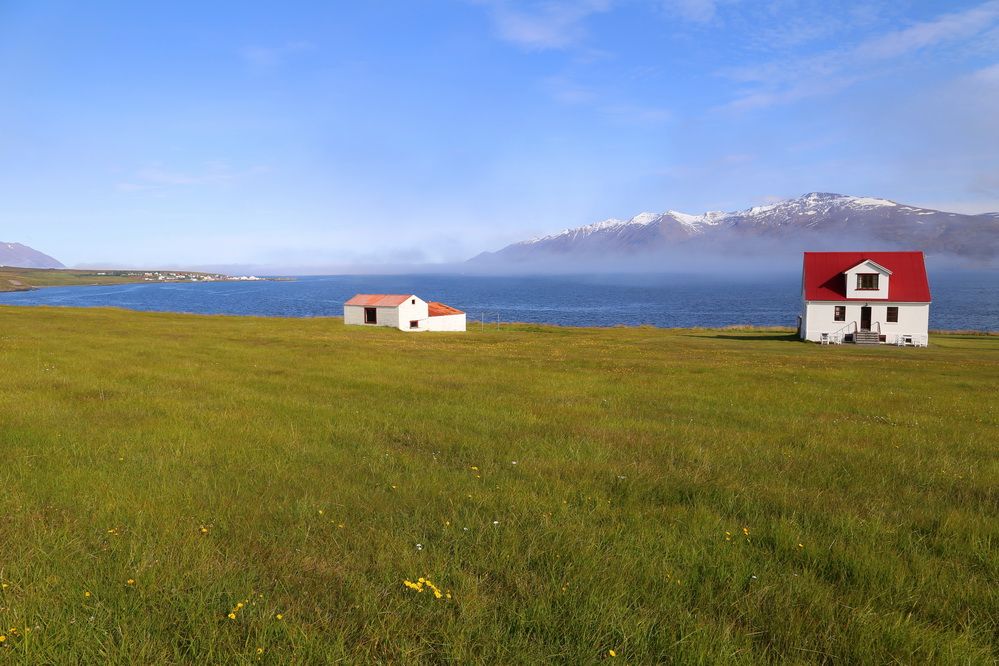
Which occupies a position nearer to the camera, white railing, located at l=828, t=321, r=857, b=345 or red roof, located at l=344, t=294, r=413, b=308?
white railing, located at l=828, t=321, r=857, b=345

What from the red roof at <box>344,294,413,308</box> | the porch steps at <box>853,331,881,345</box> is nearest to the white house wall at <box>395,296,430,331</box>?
the red roof at <box>344,294,413,308</box>

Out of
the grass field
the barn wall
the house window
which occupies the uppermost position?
the house window

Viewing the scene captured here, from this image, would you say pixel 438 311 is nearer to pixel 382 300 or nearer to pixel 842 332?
pixel 382 300

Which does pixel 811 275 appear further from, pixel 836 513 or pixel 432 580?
pixel 432 580

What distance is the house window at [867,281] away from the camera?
53281 mm

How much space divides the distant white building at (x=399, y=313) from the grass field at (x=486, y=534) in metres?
58.0

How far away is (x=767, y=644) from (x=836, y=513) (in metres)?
3.50

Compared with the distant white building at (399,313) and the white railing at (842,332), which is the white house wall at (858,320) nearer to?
the white railing at (842,332)

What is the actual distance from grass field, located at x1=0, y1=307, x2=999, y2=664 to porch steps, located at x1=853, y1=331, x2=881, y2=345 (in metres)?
43.8

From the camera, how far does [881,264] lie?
178 feet

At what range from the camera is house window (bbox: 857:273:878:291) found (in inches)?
2098

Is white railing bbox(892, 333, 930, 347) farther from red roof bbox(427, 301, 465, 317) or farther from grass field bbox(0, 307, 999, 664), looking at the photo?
red roof bbox(427, 301, 465, 317)

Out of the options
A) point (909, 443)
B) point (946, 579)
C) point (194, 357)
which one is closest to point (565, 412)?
point (909, 443)

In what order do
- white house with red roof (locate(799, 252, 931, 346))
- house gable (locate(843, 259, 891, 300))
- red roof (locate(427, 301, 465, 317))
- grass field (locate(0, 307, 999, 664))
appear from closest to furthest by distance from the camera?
grass field (locate(0, 307, 999, 664)), white house with red roof (locate(799, 252, 931, 346)), house gable (locate(843, 259, 891, 300)), red roof (locate(427, 301, 465, 317))
